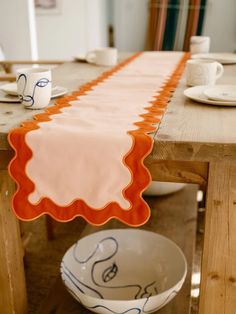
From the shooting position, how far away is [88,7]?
366 cm

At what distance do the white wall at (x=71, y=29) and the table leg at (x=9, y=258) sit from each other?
294 centimetres

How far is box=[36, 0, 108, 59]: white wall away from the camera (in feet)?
12.0

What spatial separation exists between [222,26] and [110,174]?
11.5 ft

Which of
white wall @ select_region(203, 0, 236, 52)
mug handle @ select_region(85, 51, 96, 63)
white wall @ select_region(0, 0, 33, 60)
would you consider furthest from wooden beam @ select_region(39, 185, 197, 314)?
white wall @ select_region(203, 0, 236, 52)

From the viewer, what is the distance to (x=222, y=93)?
1.00m

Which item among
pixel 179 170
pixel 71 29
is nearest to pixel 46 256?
pixel 179 170

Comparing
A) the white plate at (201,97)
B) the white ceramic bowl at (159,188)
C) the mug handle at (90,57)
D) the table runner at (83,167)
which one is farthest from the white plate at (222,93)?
the mug handle at (90,57)

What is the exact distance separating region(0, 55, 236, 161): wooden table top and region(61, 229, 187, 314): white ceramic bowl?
47 centimetres

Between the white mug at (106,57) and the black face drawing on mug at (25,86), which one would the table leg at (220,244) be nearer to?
the black face drawing on mug at (25,86)

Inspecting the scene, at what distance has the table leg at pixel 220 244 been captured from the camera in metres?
0.74

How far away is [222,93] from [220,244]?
408mm

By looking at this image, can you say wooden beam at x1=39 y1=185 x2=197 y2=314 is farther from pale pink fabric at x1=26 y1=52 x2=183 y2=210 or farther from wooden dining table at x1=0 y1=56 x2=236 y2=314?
pale pink fabric at x1=26 y1=52 x2=183 y2=210

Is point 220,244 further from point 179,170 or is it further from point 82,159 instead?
point 82,159

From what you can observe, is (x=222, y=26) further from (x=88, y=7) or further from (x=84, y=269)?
(x=84, y=269)
